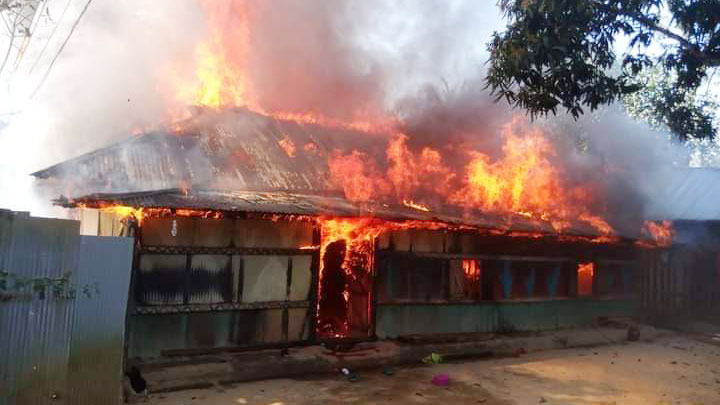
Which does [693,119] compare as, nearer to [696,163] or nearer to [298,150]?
[298,150]

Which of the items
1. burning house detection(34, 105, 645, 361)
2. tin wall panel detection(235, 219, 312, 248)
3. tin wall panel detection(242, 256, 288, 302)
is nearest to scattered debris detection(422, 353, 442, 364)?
burning house detection(34, 105, 645, 361)

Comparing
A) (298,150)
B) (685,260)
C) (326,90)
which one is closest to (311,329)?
(298,150)

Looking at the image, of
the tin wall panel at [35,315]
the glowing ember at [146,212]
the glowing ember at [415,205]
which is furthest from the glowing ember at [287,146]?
the tin wall panel at [35,315]

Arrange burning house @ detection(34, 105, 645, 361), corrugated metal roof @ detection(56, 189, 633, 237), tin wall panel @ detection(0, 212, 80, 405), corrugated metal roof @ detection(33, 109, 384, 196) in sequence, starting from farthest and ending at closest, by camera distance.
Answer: corrugated metal roof @ detection(33, 109, 384, 196) < burning house @ detection(34, 105, 645, 361) < corrugated metal roof @ detection(56, 189, 633, 237) < tin wall panel @ detection(0, 212, 80, 405)

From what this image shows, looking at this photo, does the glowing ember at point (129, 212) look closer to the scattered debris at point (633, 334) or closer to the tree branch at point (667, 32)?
the tree branch at point (667, 32)

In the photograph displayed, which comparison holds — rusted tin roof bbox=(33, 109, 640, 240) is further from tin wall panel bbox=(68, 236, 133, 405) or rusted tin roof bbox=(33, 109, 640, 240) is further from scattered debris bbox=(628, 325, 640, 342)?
scattered debris bbox=(628, 325, 640, 342)

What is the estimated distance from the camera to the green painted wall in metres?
11.4

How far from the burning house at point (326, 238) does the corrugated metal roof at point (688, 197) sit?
342cm

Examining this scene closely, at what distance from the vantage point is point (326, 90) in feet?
59.6

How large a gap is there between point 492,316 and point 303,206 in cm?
598

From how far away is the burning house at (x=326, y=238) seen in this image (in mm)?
8922

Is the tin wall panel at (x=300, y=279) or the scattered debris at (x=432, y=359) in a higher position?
the tin wall panel at (x=300, y=279)

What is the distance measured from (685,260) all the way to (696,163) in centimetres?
4089

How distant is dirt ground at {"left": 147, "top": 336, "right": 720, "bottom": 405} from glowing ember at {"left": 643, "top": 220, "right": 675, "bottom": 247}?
4552 millimetres
